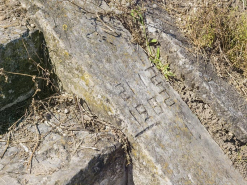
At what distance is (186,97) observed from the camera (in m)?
3.07

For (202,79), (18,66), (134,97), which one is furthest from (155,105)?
(18,66)

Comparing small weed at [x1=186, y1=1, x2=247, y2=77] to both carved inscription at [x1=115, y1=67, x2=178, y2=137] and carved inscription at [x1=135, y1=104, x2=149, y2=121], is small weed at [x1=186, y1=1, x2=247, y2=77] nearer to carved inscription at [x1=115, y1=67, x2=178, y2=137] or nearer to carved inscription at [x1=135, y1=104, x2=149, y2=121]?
carved inscription at [x1=115, y1=67, x2=178, y2=137]

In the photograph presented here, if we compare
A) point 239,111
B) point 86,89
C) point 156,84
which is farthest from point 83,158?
point 239,111

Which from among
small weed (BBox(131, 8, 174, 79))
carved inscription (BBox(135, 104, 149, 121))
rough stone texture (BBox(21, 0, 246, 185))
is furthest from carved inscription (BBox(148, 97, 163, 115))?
small weed (BBox(131, 8, 174, 79))

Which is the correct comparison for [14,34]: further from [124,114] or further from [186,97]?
[186,97]

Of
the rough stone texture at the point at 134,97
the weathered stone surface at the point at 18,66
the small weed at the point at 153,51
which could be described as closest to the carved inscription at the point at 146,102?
the rough stone texture at the point at 134,97

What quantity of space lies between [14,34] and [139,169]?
1781 millimetres

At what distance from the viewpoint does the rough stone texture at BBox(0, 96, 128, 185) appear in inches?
85.8

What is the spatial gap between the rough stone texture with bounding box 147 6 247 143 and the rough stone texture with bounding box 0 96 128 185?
1.13m

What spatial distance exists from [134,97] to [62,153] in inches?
34.7

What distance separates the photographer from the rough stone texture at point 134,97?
2598 mm

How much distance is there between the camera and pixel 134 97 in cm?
276

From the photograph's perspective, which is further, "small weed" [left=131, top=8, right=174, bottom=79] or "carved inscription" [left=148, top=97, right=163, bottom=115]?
"small weed" [left=131, top=8, right=174, bottom=79]

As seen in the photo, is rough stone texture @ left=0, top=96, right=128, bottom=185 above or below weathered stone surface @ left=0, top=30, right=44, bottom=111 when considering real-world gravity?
below
